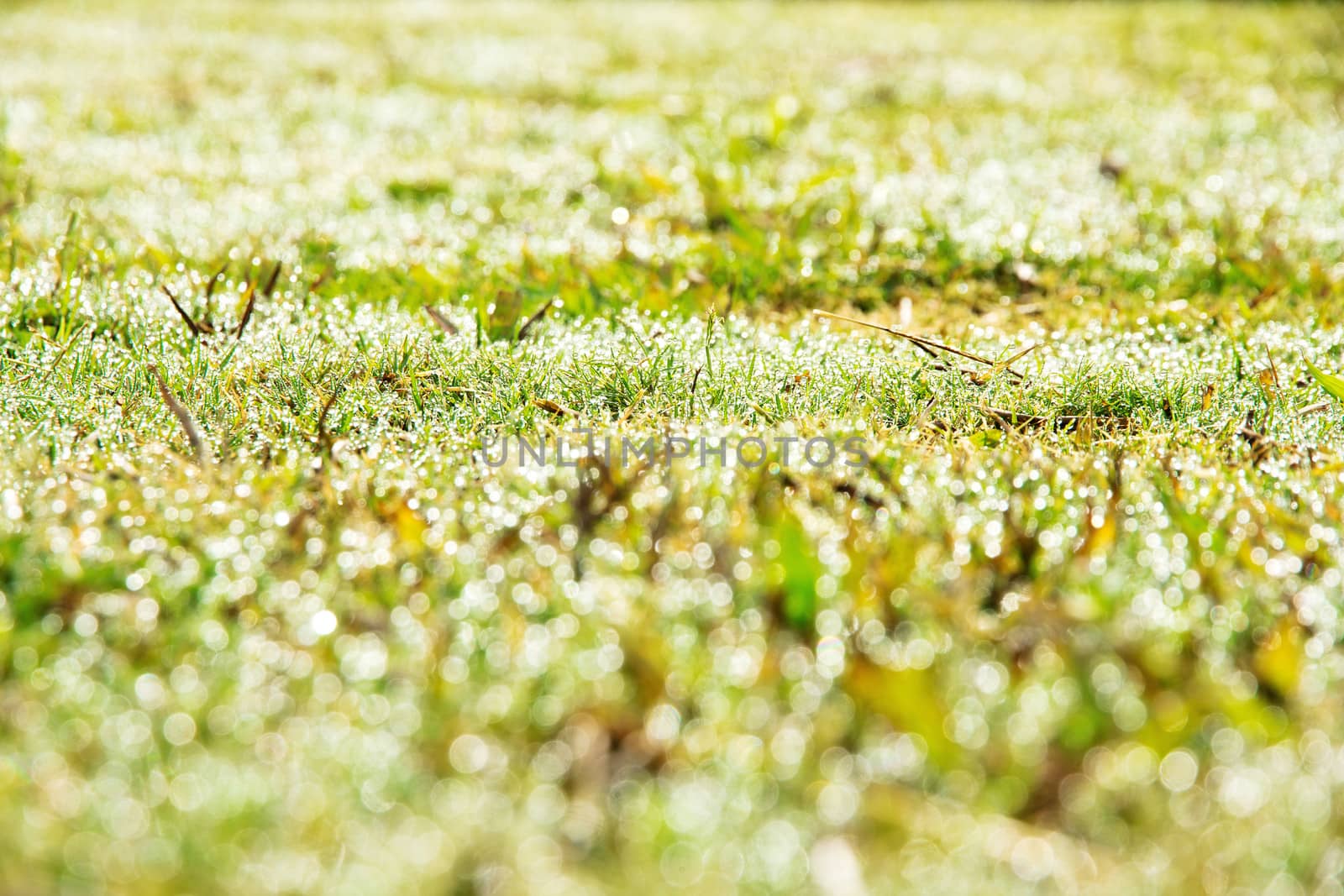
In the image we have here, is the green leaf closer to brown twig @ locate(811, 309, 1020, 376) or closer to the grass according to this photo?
the grass

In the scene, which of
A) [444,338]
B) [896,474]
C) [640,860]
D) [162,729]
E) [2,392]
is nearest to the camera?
[640,860]

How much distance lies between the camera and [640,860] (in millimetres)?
1109

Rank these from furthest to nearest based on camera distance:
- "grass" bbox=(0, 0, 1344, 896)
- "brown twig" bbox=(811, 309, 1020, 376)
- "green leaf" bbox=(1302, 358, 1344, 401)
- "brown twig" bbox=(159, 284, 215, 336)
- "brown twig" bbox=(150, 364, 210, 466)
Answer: "brown twig" bbox=(159, 284, 215, 336), "brown twig" bbox=(811, 309, 1020, 376), "green leaf" bbox=(1302, 358, 1344, 401), "brown twig" bbox=(150, 364, 210, 466), "grass" bbox=(0, 0, 1344, 896)

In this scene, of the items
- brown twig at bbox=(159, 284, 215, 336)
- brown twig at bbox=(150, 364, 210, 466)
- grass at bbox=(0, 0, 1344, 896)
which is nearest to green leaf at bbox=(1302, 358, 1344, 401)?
grass at bbox=(0, 0, 1344, 896)

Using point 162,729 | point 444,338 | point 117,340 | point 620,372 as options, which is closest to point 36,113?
point 117,340

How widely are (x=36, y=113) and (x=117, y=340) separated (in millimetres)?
2522

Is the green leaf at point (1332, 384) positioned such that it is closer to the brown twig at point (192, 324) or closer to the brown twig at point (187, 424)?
the brown twig at point (187, 424)

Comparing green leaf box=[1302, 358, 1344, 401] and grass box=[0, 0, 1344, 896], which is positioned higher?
green leaf box=[1302, 358, 1344, 401]

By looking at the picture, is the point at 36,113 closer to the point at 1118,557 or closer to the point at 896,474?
the point at 896,474

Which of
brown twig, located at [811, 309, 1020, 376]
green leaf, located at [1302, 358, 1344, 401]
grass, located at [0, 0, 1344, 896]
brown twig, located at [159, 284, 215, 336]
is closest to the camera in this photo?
grass, located at [0, 0, 1344, 896]

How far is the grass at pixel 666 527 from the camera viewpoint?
1147 millimetres

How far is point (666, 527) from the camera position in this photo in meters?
1.62

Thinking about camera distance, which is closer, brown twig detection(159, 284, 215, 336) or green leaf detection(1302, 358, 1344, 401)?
green leaf detection(1302, 358, 1344, 401)

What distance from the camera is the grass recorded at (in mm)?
1147
